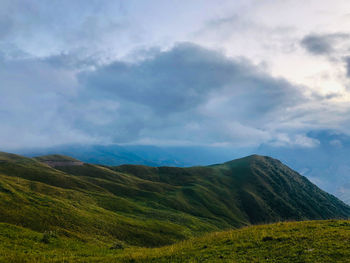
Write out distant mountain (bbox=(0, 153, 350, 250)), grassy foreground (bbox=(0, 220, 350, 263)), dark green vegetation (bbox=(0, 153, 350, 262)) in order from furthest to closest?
distant mountain (bbox=(0, 153, 350, 250))
dark green vegetation (bbox=(0, 153, 350, 262))
grassy foreground (bbox=(0, 220, 350, 263))

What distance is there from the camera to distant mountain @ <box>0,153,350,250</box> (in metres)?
41.5

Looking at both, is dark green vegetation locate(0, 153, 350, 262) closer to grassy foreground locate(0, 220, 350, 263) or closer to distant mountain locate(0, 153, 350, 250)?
distant mountain locate(0, 153, 350, 250)

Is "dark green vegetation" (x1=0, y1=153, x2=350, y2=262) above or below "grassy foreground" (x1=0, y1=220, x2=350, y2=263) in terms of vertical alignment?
below

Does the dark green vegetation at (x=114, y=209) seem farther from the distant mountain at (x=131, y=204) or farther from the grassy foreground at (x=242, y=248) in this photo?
the grassy foreground at (x=242, y=248)

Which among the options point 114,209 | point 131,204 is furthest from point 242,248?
point 131,204

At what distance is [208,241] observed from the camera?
24688 mm

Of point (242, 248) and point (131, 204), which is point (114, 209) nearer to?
→ point (131, 204)

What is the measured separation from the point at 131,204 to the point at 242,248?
225ft

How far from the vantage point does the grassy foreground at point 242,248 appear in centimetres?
1692

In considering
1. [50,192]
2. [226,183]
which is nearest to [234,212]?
[226,183]

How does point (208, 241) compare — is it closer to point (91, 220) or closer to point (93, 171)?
point (91, 220)

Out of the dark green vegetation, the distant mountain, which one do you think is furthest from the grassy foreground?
the distant mountain

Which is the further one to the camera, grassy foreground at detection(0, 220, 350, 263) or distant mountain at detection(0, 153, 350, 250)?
distant mountain at detection(0, 153, 350, 250)

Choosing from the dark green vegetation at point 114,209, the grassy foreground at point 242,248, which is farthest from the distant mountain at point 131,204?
the grassy foreground at point 242,248
